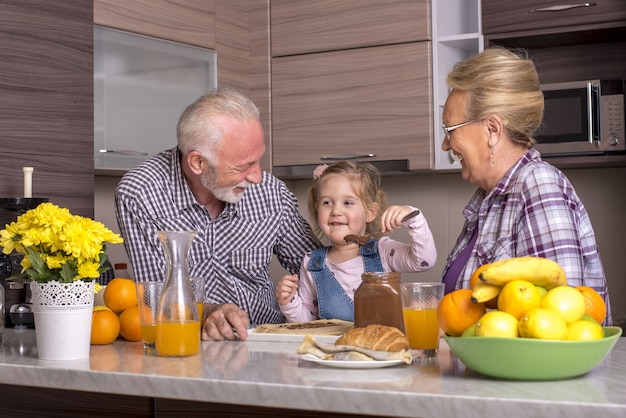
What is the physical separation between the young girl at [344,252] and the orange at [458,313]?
942 mm

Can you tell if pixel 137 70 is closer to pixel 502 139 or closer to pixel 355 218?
pixel 355 218

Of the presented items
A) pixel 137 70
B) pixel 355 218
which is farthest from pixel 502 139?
pixel 137 70

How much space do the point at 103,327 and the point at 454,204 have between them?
225 centimetres

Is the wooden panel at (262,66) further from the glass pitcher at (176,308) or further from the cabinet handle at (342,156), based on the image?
the glass pitcher at (176,308)

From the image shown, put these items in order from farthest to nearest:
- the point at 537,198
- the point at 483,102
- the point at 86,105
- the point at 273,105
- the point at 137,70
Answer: the point at 273,105 < the point at 137,70 < the point at 86,105 < the point at 483,102 < the point at 537,198

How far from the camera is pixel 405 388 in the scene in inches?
50.3

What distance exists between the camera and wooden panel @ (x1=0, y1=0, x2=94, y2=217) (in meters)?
2.64

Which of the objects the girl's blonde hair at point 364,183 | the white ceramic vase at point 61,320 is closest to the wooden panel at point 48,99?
the girl's blonde hair at point 364,183

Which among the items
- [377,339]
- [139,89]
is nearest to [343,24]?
[139,89]

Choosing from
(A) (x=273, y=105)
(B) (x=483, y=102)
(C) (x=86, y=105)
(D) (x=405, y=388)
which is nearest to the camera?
(D) (x=405, y=388)

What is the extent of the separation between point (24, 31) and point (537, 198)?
1.59 metres

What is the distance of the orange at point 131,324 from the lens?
1891 mm

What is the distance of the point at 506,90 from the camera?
216 centimetres

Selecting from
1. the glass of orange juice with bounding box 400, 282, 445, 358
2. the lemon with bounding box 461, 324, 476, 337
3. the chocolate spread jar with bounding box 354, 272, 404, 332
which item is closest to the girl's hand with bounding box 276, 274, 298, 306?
the chocolate spread jar with bounding box 354, 272, 404, 332
